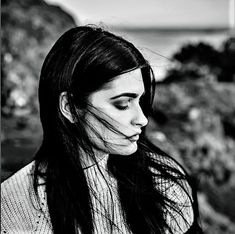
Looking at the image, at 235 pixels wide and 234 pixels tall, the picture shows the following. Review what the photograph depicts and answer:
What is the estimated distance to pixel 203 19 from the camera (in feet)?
6.81

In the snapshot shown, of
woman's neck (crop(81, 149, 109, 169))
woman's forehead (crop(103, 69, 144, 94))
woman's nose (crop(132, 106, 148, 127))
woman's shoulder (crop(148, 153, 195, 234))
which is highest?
woman's forehead (crop(103, 69, 144, 94))

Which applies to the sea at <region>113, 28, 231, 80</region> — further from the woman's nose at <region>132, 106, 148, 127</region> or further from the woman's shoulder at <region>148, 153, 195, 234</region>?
the woman's nose at <region>132, 106, 148, 127</region>

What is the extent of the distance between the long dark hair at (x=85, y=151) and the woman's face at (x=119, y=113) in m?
0.02

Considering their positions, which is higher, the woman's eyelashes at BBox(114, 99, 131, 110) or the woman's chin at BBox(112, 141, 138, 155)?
the woman's eyelashes at BBox(114, 99, 131, 110)

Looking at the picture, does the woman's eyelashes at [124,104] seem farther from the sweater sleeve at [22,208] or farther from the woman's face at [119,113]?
the sweater sleeve at [22,208]

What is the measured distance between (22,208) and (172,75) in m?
1.26

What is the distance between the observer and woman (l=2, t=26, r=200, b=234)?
3.35 feet

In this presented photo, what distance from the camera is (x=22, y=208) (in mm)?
1098

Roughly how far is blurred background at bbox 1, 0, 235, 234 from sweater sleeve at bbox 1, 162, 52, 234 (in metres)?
0.55

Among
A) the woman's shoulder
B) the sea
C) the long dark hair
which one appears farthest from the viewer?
the sea

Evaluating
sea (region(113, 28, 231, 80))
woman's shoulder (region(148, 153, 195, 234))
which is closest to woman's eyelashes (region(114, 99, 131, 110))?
woman's shoulder (region(148, 153, 195, 234))

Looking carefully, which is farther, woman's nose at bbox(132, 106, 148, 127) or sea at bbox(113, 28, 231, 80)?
sea at bbox(113, 28, 231, 80)

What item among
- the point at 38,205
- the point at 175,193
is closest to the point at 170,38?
the point at 175,193

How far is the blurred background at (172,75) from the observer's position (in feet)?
6.20
